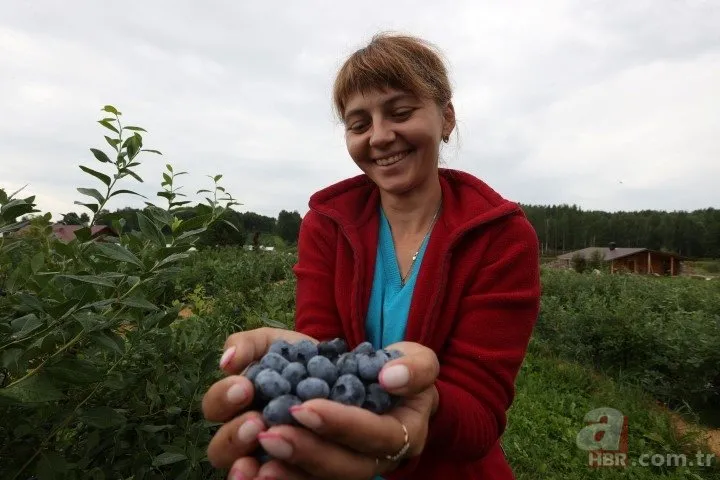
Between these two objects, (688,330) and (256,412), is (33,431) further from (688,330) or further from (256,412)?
(688,330)

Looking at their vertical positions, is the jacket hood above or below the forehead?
below

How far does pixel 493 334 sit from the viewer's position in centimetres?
127

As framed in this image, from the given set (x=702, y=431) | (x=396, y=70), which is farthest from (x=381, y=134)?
(x=702, y=431)

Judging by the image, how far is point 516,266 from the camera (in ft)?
4.28

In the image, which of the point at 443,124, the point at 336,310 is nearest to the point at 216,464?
the point at 336,310

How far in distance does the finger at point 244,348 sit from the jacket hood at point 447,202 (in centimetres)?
50

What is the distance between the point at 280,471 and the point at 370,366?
21cm

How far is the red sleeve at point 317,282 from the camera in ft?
4.52

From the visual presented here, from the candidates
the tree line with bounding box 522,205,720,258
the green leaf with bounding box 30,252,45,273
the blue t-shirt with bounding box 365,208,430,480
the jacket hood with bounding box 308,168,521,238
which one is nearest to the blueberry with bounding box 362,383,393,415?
the blue t-shirt with bounding box 365,208,430,480

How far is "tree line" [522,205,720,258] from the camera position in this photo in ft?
219

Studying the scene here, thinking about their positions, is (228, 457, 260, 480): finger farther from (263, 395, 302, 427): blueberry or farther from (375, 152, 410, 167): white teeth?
(375, 152, 410, 167): white teeth

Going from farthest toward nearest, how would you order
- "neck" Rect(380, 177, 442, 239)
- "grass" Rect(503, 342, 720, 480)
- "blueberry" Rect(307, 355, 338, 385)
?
"grass" Rect(503, 342, 720, 480), "neck" Rect(380, 177, 442, 239), "blueberry" Rect(307, 355, 338, 385)

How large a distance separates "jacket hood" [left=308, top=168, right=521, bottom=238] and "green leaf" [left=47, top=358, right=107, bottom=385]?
0.70 m

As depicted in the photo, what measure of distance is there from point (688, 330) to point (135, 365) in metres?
5.51
